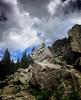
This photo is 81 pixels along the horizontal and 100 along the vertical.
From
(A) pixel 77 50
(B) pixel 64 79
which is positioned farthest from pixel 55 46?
(B) pixel 64 79

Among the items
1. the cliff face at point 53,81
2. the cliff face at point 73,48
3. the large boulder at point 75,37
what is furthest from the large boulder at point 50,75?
the large boulder at point 75,37

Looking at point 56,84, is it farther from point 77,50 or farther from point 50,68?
point 77,50

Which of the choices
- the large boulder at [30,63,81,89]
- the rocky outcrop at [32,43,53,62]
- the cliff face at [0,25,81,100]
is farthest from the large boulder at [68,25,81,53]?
the rocky outcrop at [32,43,53,62]

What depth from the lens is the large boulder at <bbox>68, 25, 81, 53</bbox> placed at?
6130 cm

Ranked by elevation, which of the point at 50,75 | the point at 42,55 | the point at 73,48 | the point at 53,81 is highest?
the point at 42,55

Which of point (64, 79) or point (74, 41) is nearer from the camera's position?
point (64, 79)

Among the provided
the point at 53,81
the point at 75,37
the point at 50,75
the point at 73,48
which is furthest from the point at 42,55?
the point at 53,81

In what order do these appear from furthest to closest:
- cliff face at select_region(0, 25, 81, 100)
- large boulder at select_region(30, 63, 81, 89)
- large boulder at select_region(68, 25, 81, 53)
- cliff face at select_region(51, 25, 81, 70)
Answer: large boulder at select_region(68, 25, 81, 53), cliff face at select_region(51, 25, 81, 70), large boulder at select_region(30, 63, 81, 89), cliff face at select_region(0, 25, 81, 100)

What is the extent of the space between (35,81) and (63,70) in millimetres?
8932

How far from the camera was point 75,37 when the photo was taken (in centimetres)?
6334

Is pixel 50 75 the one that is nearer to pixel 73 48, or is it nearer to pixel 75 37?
pixel 73 48

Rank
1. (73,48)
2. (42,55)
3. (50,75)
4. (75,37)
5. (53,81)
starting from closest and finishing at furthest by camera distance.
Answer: (53,81), (50,75), (73,48), (75,37), (42,55)

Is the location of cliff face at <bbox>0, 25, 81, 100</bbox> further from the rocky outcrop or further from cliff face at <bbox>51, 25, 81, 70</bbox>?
the rocky outcrop

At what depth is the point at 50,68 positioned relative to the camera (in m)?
58.7
